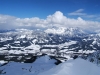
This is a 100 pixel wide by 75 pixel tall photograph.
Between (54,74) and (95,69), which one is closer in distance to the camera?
(54,74)

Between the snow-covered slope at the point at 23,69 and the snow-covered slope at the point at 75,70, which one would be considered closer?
the snow-covered slope at the point at 75,70

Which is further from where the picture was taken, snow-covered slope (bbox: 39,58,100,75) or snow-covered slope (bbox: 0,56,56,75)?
snow-covered slope (bbox: 0,56,56,75)

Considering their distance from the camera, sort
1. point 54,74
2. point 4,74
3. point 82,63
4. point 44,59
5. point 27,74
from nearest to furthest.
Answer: point 54,74, point 82,63, point 27,74, point 4,74, point 44,59

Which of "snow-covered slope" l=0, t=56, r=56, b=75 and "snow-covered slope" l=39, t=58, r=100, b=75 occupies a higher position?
"snow-covered slope" l=39, t=58, r=100, b=75

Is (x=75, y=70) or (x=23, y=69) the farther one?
(x=23, y=69)

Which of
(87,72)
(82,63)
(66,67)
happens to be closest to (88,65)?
(82,63)

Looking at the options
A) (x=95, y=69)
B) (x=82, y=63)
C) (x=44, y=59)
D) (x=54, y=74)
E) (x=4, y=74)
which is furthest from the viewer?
(x=44, y=59)

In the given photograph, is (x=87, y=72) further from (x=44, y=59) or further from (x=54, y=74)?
(x=44, y=59)

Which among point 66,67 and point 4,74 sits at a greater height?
point 66,67

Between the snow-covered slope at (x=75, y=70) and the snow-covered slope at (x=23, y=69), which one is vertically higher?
the snow-covered slope at (x=75, y=70)

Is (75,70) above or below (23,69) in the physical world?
above

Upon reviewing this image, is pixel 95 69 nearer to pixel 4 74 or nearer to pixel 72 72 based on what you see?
pixel 72 72
